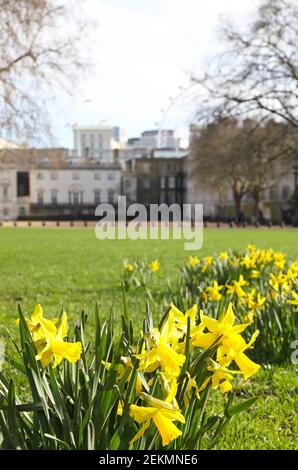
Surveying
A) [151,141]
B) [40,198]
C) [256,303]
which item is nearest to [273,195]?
[40,198]

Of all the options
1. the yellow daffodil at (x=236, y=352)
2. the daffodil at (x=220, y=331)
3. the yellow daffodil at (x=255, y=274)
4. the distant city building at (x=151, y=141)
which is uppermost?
the distant city building at (x=151, y=141)

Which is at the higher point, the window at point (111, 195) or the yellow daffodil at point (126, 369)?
the window at point (111, 195)

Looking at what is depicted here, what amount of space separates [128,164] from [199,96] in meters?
56.3

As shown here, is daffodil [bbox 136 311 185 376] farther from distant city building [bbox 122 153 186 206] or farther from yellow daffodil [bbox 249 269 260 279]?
distant city building [bbox 122 153 186 206]

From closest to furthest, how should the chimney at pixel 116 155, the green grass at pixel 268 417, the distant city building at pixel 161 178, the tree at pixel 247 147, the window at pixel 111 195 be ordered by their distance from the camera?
the green grass at pixel 268 417 → the tree at pixel 247 147 → the distant city building at pixel 161 178 → the window at pixel 111 195 → the chimney at pixel 116 155

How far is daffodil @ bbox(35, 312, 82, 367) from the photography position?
1465 millimetres

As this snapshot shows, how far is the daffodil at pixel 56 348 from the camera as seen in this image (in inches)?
57.7

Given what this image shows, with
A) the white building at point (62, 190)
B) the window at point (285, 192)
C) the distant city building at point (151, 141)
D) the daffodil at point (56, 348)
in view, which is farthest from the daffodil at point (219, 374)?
the distant city building at point (151, 141)

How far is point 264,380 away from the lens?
343 cm

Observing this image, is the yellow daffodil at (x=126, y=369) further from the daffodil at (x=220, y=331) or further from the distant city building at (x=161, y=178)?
the distant city building at (x=161, y=178)

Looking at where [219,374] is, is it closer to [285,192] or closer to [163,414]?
[163,414]

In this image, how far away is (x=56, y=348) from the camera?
1.47 meters

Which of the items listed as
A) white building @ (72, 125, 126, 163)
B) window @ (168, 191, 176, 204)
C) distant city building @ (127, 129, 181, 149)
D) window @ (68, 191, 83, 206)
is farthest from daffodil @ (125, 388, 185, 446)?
white building @ (72, 125, 126, 163)
